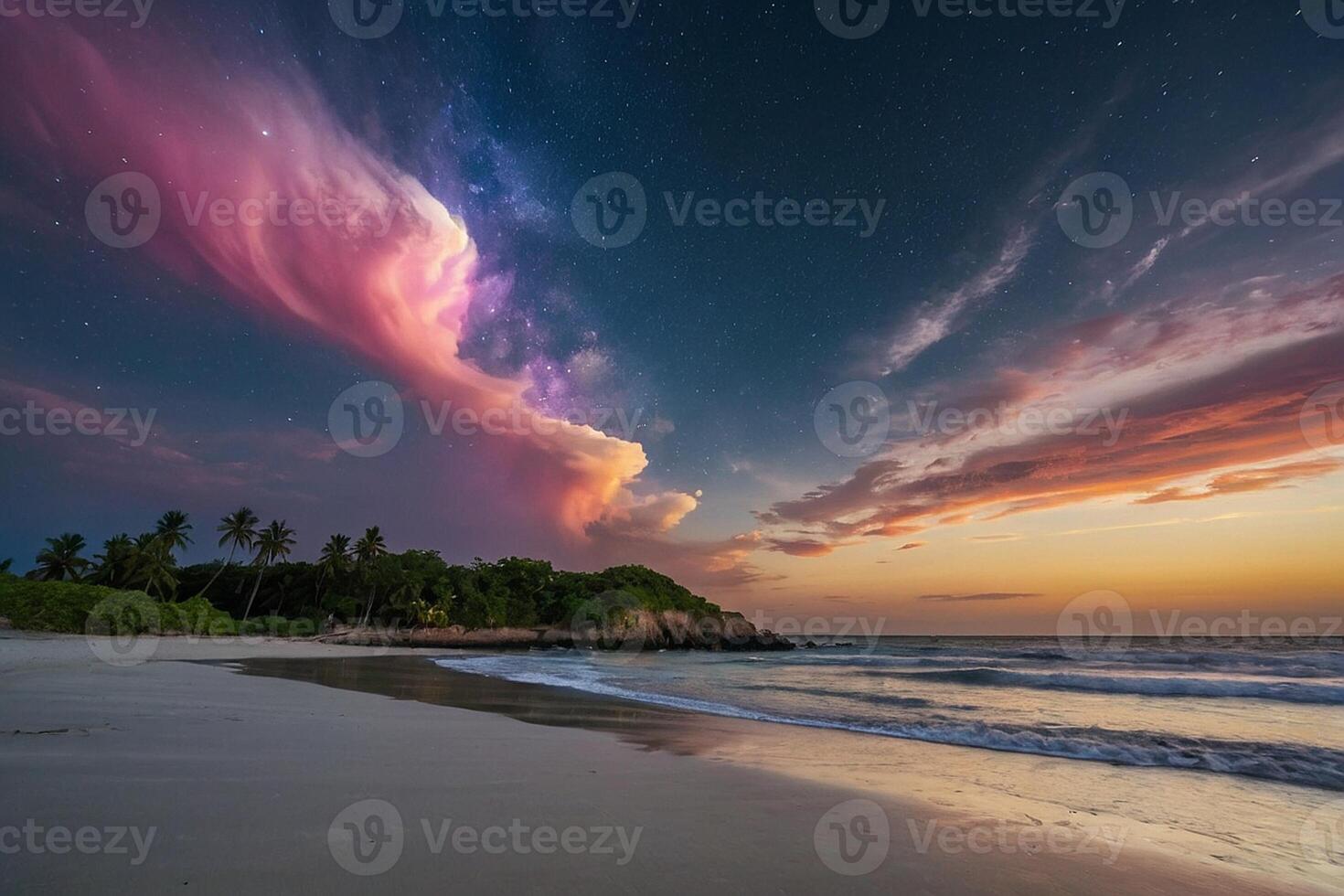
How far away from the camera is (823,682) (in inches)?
860

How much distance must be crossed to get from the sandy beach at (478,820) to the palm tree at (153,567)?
61.1 m

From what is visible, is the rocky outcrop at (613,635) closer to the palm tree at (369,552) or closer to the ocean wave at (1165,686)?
the palm tree at (369,552)

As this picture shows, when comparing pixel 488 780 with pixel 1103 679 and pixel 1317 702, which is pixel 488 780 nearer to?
pixel 1317 702

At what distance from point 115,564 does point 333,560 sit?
2149cm

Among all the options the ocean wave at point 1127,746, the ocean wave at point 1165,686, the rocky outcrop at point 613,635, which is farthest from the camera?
the rocky outcrop at point 613,635

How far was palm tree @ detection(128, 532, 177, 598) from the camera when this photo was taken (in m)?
53.1

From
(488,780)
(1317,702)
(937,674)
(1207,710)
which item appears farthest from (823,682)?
(488,780)

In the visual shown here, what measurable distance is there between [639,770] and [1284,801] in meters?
7.22

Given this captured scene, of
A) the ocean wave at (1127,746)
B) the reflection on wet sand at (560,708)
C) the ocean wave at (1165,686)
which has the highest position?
the ocean wave at (1165,686)

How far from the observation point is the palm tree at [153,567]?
2092 inches

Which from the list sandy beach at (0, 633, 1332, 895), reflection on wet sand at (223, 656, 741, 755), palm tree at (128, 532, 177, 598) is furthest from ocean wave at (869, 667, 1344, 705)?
palm tree at (128, 532, 177, 598)

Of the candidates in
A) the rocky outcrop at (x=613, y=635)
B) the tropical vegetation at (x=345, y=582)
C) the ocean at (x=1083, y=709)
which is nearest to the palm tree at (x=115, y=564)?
the tropical vegetation at (x=345, y=582)

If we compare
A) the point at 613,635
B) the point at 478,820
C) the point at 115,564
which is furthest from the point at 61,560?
the point at 478,820

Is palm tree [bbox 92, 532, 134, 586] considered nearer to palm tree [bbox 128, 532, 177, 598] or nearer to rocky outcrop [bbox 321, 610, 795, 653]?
palm tree [bbox 128, 532, 177, 598]
